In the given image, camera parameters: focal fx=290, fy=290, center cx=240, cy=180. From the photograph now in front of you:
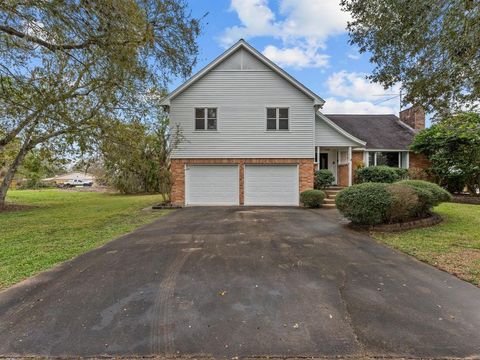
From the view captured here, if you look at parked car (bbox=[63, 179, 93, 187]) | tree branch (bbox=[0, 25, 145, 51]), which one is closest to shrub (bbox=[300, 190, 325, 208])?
tree branch (bbox=[0, 25, 145, 51])

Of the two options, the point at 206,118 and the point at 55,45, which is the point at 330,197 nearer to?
the point at 206,118

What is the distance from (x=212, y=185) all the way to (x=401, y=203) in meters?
9.39

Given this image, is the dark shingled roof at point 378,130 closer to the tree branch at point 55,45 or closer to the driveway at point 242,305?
the driveway at point 242,305

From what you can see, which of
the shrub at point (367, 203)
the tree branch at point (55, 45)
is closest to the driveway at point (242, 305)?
the shrub at point (367, 203)

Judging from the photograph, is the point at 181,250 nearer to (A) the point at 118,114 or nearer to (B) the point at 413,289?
(B) the point at 413,289

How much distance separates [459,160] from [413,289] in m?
16.1

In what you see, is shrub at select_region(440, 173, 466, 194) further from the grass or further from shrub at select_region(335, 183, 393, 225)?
shrub at select_region(335, 183, 393, 225)

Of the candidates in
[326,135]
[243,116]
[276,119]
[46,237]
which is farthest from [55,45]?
[326,135]

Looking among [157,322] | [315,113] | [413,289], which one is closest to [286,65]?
[315,113]

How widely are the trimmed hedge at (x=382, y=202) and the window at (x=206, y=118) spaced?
8661 millimetres

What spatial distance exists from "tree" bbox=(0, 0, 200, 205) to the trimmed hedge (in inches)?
271

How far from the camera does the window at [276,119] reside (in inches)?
613

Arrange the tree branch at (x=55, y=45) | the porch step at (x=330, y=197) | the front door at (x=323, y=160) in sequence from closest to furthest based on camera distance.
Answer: the tree branch at (x=55, y=45), the porch step at (x=330, y=197), the front door at (x=323, y=160)

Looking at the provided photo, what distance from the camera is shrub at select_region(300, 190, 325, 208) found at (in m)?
14.3
